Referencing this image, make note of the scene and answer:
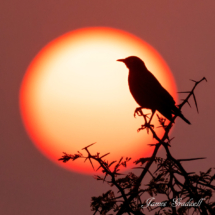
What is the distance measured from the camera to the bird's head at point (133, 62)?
26.4ft

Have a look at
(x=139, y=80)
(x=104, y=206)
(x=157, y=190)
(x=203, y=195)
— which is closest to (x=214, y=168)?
(x=203, y=195)

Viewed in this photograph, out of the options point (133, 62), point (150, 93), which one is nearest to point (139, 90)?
point (150, 93)

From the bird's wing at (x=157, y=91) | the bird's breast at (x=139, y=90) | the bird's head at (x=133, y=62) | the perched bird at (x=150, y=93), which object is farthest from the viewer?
the bird's head at (x=133, y=62)

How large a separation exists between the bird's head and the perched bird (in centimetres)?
24

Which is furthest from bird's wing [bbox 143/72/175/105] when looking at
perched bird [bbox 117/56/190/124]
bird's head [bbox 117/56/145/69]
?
bird's head [bbox 117/56/145/69]

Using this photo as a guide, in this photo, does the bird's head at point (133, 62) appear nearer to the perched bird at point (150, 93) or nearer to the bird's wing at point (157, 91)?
the perched bird at point (150, 93)

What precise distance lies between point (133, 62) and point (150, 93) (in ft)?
6.44

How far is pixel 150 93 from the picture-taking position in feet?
21.0

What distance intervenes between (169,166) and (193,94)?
1010 mm

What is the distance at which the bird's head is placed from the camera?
8046mm

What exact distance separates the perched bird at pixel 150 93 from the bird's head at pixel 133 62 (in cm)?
24

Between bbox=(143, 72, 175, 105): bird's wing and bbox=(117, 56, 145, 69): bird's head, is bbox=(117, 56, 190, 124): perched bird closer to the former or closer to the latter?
bbox=(143, 72, 175, 105): bird's wing

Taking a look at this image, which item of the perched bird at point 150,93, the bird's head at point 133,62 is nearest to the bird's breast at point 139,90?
the perched bird at point 150,93

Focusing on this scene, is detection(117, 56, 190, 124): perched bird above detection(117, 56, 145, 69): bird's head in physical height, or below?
below
